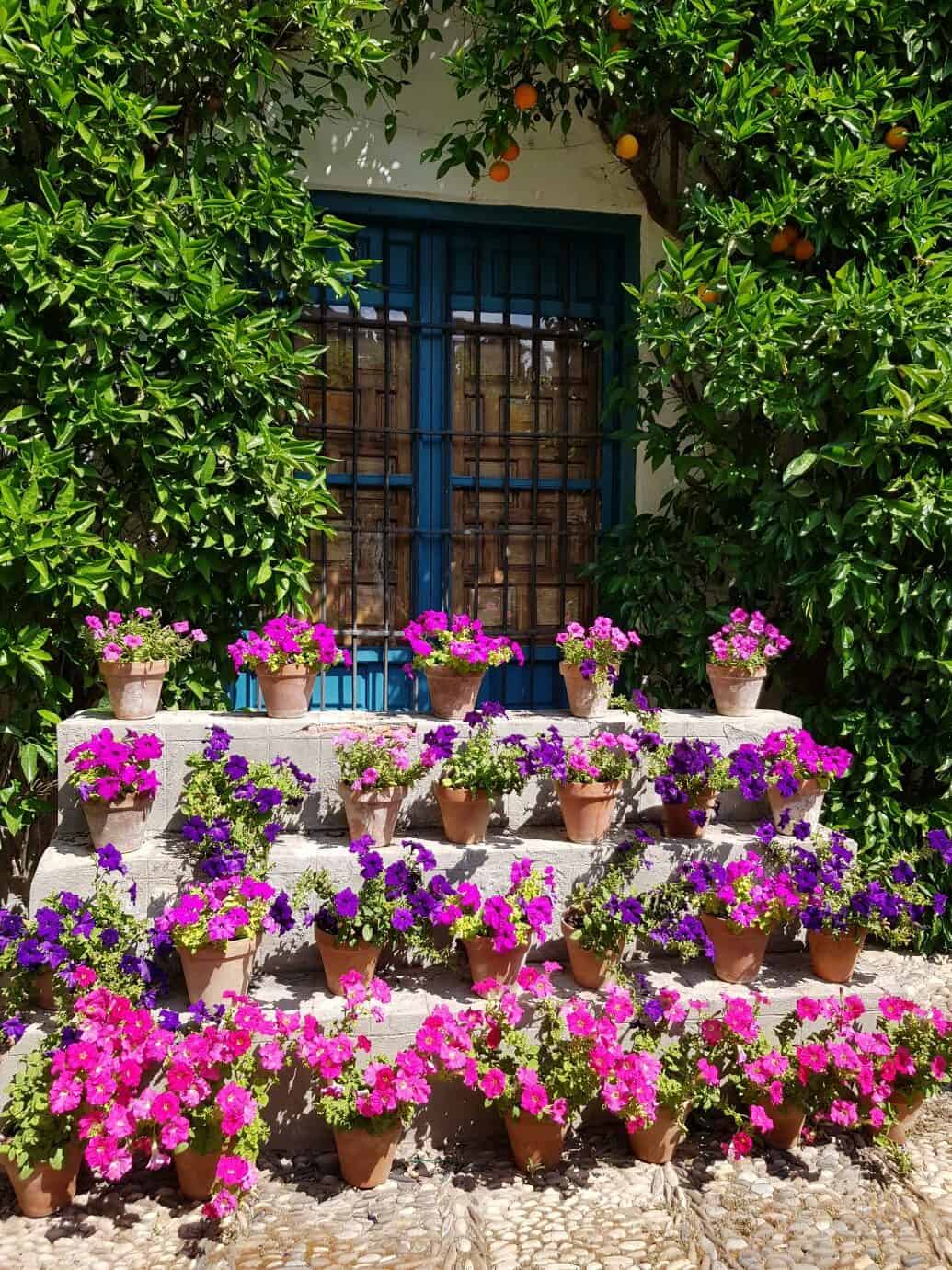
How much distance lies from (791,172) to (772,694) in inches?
87.6

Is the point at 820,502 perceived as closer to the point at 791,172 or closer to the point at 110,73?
the point at 791,172

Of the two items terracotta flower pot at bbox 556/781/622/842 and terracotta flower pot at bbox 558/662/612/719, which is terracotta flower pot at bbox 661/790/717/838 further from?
terracotta flower pot at bbox 558/662/612/719

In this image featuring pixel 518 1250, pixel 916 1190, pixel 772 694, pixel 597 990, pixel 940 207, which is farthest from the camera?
pixel 772 694

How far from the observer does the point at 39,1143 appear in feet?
7.95

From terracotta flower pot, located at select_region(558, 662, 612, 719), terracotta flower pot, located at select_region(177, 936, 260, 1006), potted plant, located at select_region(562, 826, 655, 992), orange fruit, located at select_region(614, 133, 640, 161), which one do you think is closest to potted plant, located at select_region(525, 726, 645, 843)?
potted plant, located at select_region(562, 826, 655, 992)

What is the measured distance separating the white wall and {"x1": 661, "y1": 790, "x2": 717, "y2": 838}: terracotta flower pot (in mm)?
2598

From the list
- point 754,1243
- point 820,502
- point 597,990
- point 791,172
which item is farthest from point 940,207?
point 754,1243

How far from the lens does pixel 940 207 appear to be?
12.7 ft

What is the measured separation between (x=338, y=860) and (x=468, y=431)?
7.61 feet

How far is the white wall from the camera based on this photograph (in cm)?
434

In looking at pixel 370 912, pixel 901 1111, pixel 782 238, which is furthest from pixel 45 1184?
pixel 782 238

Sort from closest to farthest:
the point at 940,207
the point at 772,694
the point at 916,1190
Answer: the point at 916,1190, the point at 940,207, the point at 772,694

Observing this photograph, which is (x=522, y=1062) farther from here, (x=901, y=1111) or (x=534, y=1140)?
(x=901, y=1111)

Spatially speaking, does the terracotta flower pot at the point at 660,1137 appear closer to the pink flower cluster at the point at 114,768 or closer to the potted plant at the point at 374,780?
the potted plant at the point at 374,780
